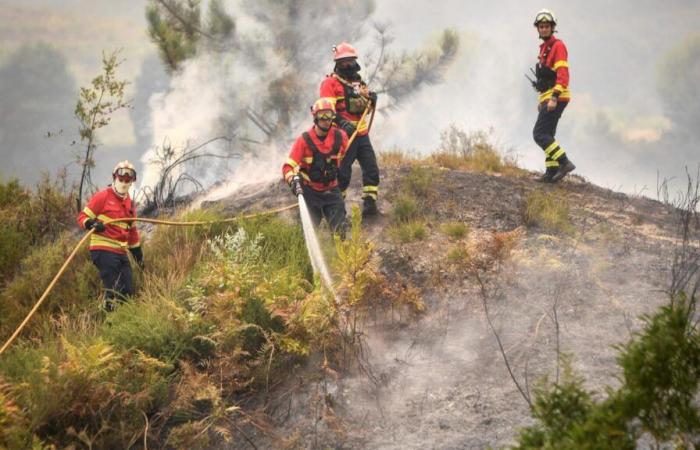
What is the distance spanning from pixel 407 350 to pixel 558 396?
289cm

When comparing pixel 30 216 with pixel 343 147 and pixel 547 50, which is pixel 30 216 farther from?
pixel 547 50

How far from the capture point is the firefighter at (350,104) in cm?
849

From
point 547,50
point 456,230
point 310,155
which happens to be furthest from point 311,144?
point 547,50

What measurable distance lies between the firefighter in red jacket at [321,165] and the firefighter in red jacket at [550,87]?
2.99 metres

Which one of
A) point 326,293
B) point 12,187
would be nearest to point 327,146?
point 326,293

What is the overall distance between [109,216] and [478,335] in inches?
161

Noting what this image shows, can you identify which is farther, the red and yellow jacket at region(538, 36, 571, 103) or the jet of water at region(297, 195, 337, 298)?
the red and yellow jacket at region(538, 36, 571, 103)

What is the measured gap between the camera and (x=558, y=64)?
30.4ft

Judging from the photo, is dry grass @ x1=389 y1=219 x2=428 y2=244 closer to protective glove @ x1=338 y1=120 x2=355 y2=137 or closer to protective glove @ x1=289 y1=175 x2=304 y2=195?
protective glove @ x1=338 y1=120 x2=355 y2=137

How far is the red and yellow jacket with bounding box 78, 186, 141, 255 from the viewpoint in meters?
7.55

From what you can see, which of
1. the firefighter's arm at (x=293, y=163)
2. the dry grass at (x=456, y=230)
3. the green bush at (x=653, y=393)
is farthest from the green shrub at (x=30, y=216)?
the green bush at (x=653, y=393)

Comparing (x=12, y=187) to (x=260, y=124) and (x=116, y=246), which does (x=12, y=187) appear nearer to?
(x=116, y=246)

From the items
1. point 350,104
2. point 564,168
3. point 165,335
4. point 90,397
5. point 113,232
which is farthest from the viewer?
point 564,168

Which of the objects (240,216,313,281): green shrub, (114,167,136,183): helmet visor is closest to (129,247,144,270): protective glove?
(114,167,136,183): helmet visor
